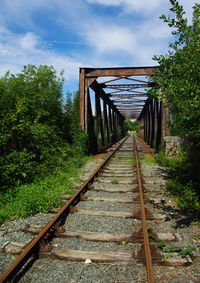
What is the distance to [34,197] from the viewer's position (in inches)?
169

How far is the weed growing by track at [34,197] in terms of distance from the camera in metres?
3.94

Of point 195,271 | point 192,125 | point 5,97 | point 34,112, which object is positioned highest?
point 5,97

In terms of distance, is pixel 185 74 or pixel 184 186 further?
pixel 184 186

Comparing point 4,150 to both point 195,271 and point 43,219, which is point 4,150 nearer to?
point 43,219

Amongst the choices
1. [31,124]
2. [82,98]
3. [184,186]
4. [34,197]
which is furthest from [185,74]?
[82,98]

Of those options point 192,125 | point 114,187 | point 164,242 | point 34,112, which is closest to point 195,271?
point 164,242

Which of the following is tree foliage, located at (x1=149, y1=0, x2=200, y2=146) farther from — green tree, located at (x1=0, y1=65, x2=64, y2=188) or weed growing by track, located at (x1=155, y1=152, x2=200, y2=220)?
green tree, located at (x1=0, y1=65, x2=64, y2=188)

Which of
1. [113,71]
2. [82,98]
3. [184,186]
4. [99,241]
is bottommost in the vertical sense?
[99,241]

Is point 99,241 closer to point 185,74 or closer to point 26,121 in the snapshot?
point 185,74

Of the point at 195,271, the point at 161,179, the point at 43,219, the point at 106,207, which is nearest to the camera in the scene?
the point at 195,271

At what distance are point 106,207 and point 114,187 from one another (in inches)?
51.3

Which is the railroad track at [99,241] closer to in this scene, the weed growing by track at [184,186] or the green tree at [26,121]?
the weed growing by track at [184,186]

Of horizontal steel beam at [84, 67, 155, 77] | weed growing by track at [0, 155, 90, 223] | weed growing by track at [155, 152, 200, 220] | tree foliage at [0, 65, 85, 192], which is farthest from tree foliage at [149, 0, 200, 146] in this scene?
horizontal steel beam at [84, 67, 155, 77]

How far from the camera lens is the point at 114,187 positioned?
17.8 ft
